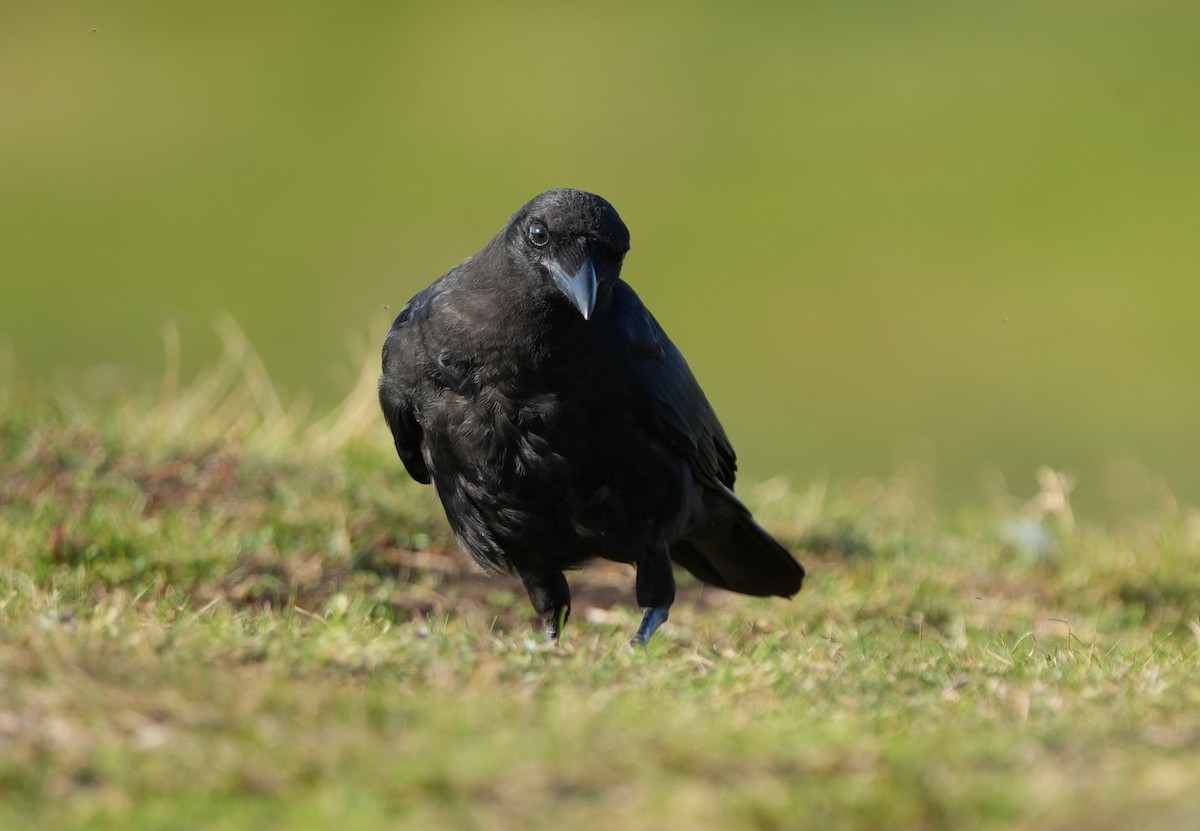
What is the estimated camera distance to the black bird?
518 centimetres

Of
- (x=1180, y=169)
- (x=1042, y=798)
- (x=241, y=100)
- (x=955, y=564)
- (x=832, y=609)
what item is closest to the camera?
(x=1042, y=798)

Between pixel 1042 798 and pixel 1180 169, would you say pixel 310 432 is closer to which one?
pixel 1042 798

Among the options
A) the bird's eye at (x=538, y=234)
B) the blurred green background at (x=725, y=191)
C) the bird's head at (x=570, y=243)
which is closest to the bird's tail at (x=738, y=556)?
the bird's head at (x=570, y=243)

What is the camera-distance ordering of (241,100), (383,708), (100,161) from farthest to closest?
(241,100)
(100,161)
(383,708)

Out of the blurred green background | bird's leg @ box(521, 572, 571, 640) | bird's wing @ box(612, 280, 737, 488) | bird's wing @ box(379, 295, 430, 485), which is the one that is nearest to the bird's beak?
bird's wing @ box(612, 280, 737, 488)

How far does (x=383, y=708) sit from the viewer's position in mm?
3424

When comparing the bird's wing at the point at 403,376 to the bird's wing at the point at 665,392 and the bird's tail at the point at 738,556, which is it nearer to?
the bird's wing at the point at 665,392

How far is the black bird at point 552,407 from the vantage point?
518cm

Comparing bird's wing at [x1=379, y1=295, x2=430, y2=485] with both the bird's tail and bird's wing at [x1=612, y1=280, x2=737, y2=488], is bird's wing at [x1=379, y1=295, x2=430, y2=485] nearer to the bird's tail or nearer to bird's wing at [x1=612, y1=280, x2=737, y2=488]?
bird's wing at [x1=612, y1=280, x2=737, y2=488]

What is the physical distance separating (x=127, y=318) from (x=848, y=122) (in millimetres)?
11413

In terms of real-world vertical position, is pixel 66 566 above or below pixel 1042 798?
below

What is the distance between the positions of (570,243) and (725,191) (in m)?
18.4

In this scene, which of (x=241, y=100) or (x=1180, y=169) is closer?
(x=1180, y=169)

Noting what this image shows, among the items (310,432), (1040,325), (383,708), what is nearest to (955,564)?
(310,432)
